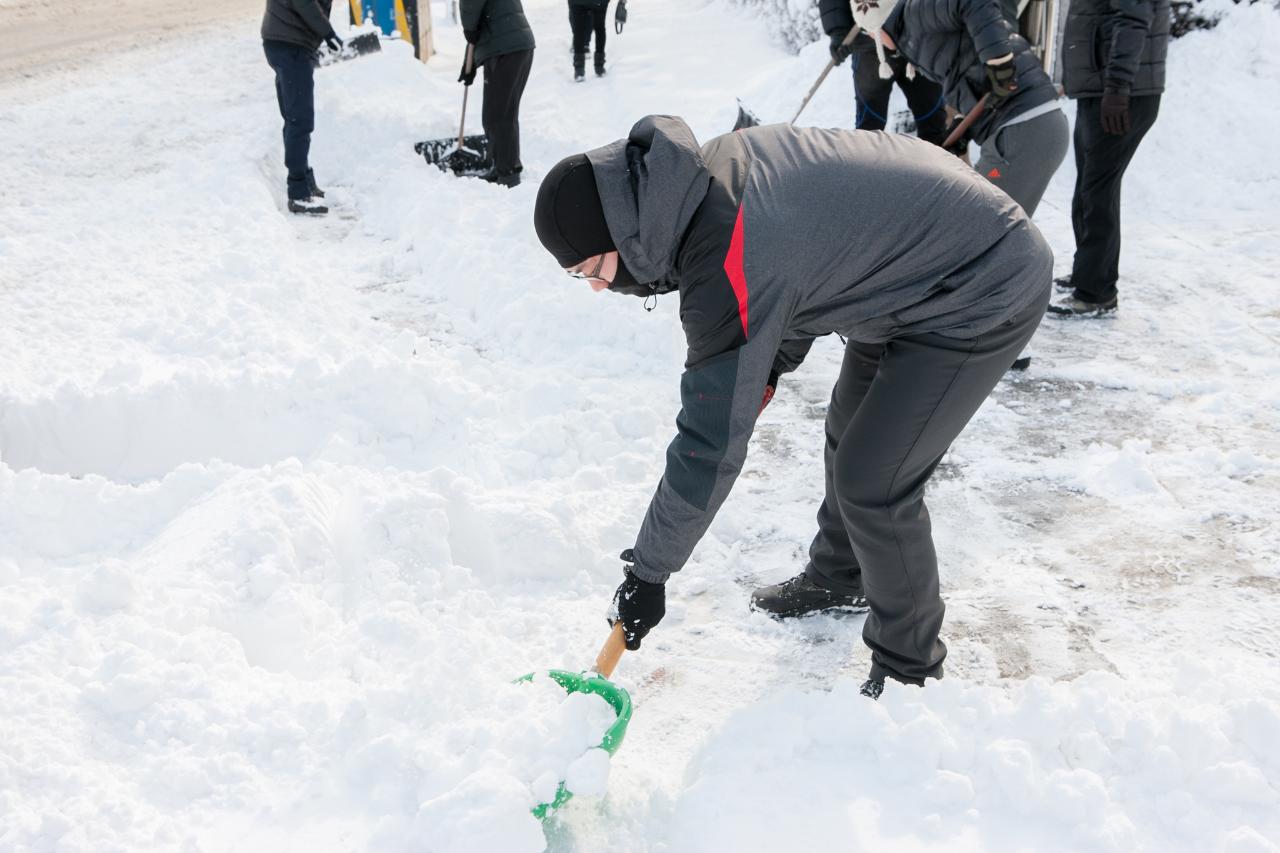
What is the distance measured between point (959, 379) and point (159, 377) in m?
2.78

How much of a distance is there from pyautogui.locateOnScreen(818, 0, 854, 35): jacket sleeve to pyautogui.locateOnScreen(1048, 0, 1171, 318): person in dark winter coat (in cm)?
135

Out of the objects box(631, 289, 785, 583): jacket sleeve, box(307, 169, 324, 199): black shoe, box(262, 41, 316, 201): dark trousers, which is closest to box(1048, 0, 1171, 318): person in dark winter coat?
box(631, 289, 785, 583): jacket sleeve

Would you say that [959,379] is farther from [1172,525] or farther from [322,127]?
[322,127]

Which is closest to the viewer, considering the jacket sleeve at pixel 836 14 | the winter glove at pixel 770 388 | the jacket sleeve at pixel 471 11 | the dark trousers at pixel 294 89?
the winter glove at pixel 770 388

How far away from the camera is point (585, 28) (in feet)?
31.2

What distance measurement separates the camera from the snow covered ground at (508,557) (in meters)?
1.88

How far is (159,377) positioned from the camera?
3555mm

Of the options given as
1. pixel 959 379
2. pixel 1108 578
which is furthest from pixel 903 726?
pixel 1108 578

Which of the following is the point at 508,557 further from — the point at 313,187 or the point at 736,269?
the point at 313,187

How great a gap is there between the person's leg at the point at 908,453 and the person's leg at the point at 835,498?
23 centimetres

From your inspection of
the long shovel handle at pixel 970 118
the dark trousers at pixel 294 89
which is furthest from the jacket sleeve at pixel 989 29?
the dark trousers at pixel 294 89

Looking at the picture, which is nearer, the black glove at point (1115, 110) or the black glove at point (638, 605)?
the black glove at point (638, 605)

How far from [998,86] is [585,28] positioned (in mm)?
6655

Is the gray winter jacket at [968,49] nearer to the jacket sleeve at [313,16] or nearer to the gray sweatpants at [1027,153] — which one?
the gray sweatpants at [1027,153]
